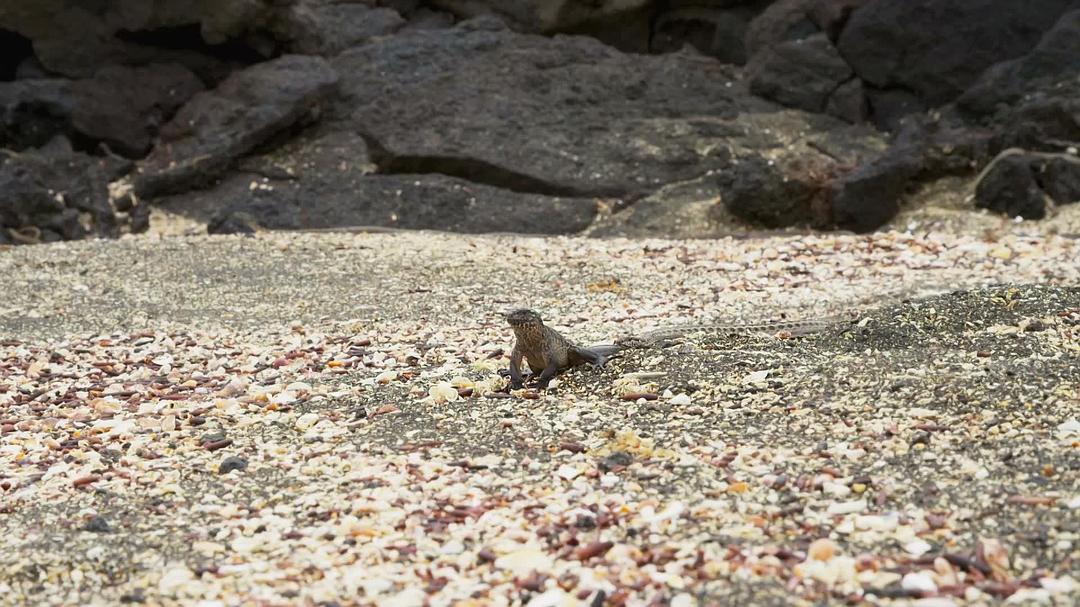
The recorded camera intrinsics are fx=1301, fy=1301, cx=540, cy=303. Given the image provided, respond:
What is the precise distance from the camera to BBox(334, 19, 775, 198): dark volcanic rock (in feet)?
42.1

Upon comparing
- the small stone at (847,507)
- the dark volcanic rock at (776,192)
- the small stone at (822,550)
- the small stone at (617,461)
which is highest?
the small stone at (822,550)

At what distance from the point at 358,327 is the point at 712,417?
2883 millimetres

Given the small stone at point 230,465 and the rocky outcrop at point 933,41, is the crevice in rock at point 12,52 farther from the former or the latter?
the small stone at point 230,465

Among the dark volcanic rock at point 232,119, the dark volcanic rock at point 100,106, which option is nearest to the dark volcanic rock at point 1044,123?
the dark volcanic rock at point 232,119

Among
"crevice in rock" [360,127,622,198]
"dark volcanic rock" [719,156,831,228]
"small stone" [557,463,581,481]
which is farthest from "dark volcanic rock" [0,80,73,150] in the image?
Answer: "small stone" [557,463,581,481]

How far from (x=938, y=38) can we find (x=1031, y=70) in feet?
4.10

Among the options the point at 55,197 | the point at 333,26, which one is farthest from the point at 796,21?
the point at 55,197

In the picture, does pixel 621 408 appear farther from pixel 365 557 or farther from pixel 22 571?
pixel 22 571

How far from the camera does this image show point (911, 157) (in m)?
11.5

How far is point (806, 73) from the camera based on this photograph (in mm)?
13891

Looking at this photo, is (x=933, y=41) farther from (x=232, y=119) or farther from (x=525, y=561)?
(x=525, y=561)

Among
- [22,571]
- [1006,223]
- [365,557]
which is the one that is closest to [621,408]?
[365,557]

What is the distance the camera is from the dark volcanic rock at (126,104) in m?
14.2

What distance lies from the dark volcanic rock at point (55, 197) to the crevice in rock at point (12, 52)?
179 cm
